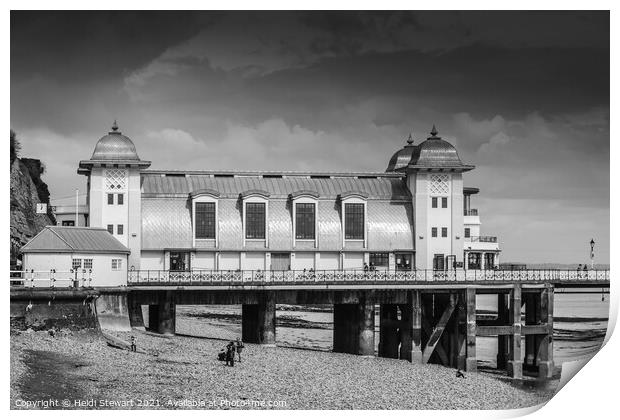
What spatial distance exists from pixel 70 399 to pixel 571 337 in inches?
2045

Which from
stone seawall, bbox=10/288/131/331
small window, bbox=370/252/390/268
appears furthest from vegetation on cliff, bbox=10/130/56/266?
stone seawall, bbox=10/288/131/331

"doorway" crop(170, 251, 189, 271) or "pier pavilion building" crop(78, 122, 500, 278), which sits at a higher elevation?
"pier pavilion building" crop(78, 122, 500, 278)

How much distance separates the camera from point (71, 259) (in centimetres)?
4950

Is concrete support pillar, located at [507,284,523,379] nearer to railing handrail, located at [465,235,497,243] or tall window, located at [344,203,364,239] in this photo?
railing handrail, located at [465,235,497,243]

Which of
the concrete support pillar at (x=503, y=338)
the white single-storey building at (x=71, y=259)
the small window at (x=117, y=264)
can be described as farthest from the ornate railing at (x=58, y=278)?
the concrete support pillar at (x=503, y=338)

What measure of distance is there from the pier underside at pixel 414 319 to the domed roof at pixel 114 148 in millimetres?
6958

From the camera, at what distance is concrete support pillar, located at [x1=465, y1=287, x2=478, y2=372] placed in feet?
182

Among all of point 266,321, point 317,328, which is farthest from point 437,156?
point 317,328

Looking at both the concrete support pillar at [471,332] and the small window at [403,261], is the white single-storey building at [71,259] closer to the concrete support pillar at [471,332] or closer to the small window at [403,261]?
the small window at [403,261]

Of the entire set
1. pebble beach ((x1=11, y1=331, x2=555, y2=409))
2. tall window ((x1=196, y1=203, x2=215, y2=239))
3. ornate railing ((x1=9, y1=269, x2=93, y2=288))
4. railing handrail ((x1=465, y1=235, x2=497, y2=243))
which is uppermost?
tall window ((x1=196, y1=203, x2=215, y2=239))

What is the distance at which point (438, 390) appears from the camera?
48.5m

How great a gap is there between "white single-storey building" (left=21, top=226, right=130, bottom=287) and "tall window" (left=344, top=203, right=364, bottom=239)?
519 inches
